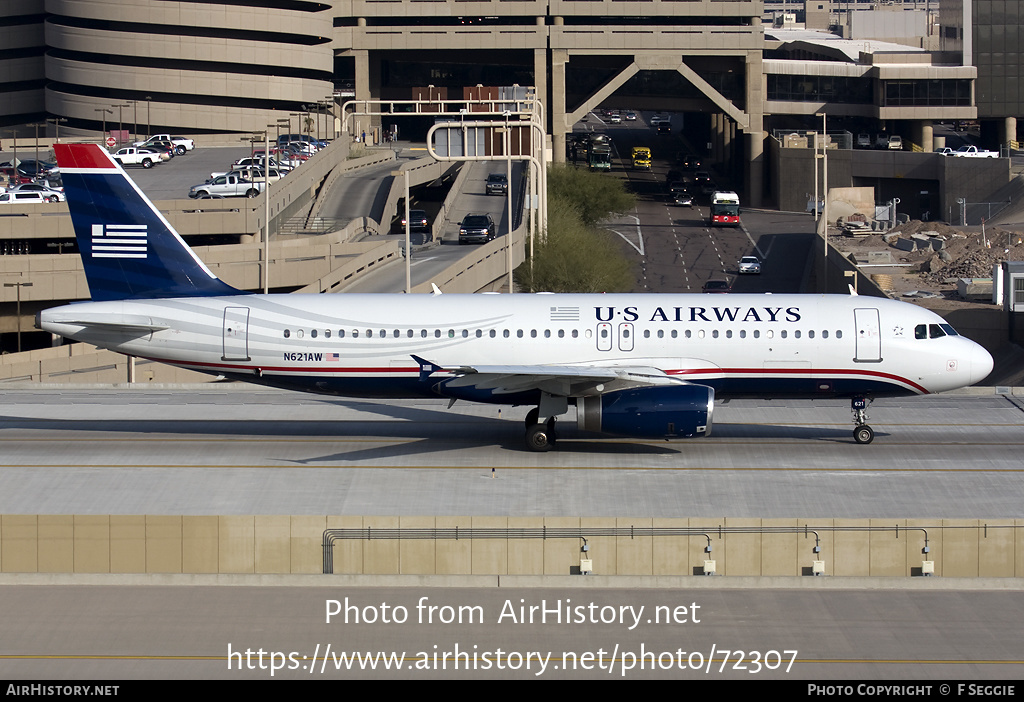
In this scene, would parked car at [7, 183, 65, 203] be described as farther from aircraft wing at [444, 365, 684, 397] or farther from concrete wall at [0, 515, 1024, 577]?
concrete wall at [0, 515, 1024, 577]

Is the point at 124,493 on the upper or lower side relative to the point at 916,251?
lower

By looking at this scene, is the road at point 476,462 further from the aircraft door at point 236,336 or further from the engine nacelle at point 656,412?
the aircraft door at point 236,336

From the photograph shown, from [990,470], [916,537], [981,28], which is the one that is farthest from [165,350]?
[981,28]

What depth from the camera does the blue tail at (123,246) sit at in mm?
37562

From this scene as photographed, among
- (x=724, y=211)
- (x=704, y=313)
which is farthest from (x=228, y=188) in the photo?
(x=704, y=313)

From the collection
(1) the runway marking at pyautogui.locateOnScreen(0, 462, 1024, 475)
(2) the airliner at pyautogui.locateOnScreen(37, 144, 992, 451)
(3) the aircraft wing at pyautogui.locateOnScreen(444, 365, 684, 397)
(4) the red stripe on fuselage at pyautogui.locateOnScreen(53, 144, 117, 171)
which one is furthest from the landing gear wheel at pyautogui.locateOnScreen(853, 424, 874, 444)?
(4) the red stripe on fuselage at pyautogui.locateOnScreen(53, 144, 117, 171)

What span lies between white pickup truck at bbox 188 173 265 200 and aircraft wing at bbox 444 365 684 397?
6366cm

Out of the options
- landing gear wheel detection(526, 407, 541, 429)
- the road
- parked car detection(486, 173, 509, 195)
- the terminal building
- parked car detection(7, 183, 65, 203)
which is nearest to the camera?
the road

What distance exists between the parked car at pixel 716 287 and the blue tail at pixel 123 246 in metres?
58.8

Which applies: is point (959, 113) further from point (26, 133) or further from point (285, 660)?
point (285, 660)

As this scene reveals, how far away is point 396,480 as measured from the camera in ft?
110

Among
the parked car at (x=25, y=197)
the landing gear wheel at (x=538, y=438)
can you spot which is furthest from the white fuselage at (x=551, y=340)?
the parked car at (x=25, y=197)

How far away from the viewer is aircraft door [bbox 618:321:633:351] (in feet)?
119

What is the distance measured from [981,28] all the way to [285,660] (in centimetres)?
14012
